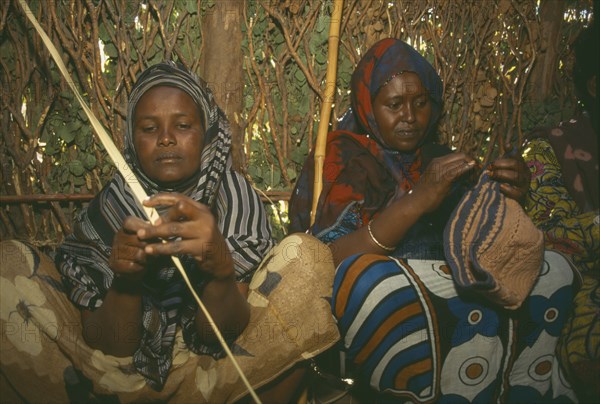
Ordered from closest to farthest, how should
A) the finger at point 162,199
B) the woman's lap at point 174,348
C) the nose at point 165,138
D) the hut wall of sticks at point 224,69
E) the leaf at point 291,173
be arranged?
the finger at point 162,199 < the woman's lap at point 174,348 < the nose at point 165,138 < the hut wall of sticks at point 224,69 < the leaf at point 291,173

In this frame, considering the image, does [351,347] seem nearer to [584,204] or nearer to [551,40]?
[584,204]

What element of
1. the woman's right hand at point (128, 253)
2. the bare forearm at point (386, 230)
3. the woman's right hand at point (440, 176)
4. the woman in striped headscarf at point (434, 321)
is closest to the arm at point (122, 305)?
the woman's right hand at point (128, 253)

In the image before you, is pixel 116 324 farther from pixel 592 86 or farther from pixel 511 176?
pixel 592 86

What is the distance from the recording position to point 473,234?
5.61 ft

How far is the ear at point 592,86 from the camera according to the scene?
2.30m

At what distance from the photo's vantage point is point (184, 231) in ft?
4.17

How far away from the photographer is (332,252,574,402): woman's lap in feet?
5.60

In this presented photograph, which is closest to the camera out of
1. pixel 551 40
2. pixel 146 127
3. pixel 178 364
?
pixel 178 364

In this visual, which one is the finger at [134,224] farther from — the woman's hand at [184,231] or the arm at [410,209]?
the arm at [410,209]

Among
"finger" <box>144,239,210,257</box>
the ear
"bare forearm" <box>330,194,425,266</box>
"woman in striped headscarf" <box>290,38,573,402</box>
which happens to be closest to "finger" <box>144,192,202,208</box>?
"finger" <box>144,239,210,257</box>

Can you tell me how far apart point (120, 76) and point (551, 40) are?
241cm

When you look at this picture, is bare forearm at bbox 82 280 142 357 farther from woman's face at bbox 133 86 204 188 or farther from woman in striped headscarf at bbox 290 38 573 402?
woman in striped headscarf at bbox 290 38 573 402

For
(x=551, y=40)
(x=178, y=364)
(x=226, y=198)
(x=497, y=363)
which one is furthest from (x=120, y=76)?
(x=551, y=40)

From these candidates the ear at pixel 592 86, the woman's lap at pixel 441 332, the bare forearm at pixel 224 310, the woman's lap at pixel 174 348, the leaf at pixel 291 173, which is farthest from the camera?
the leaf at pixel 291 173
